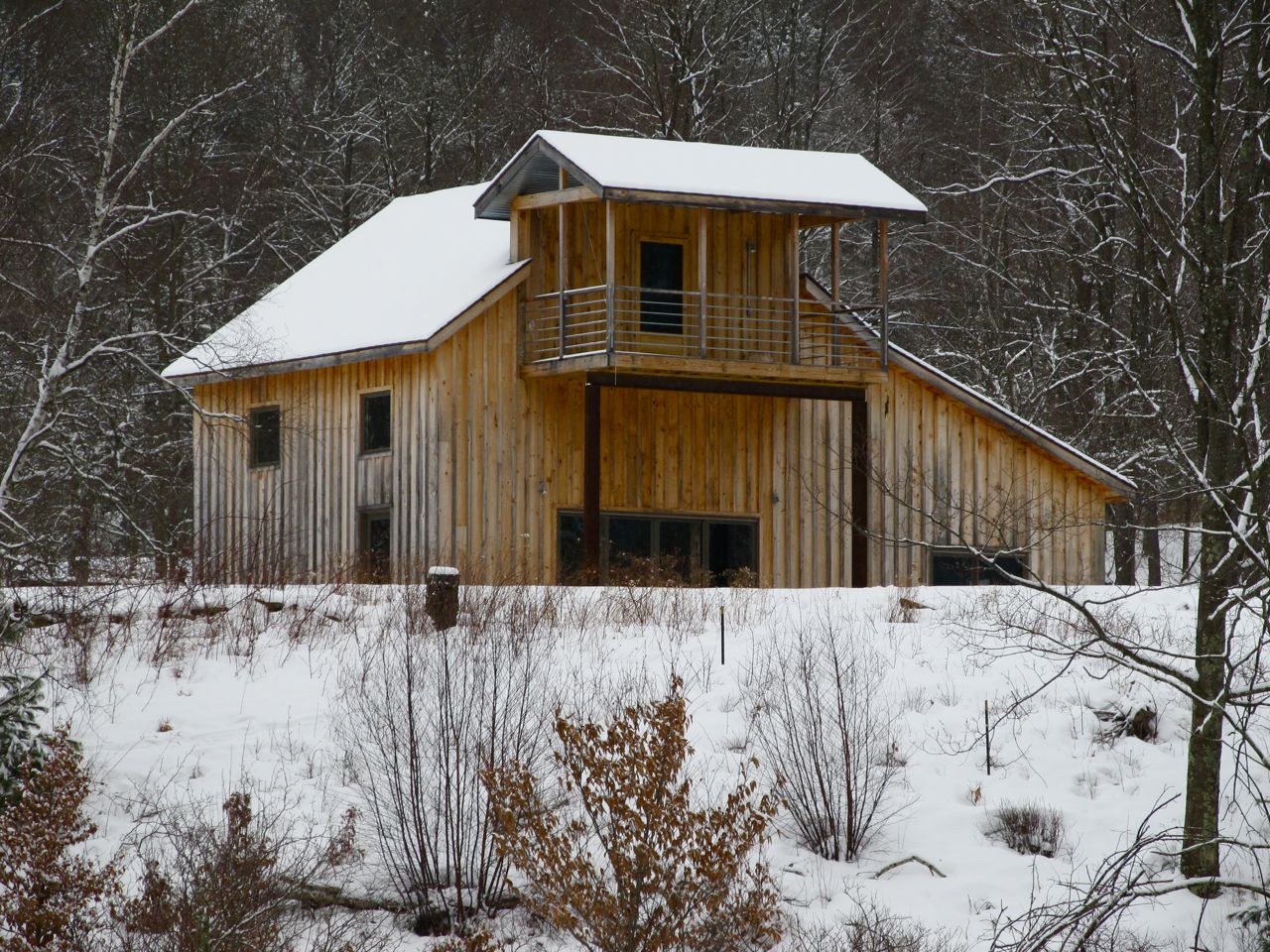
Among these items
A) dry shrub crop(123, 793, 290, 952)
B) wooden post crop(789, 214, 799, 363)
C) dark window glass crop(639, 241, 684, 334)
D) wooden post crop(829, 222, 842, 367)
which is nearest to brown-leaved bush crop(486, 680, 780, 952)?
dry shrub crop(123, 793, 290, 952)

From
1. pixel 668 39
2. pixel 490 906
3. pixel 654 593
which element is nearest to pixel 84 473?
pixel 654 593

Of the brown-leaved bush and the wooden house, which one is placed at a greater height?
the wooden house

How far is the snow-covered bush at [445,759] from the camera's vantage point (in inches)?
534

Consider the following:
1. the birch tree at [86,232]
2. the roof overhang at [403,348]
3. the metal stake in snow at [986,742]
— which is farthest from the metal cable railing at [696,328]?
the metal stake in snow at [986,742]

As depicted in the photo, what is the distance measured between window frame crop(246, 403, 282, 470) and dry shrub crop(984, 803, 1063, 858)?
1671cm

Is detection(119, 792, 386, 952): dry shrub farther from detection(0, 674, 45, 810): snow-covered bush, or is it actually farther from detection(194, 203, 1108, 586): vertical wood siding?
detection(194, 203, 1108, 586): vertical wood siding

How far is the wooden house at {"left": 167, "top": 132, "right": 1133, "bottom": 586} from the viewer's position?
26.3 meters

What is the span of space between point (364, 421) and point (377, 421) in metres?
0.26

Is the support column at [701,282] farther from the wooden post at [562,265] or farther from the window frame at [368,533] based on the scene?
the window frame at [368,533]

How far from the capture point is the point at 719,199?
25.7 meters

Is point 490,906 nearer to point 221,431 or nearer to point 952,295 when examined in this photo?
point 221,431

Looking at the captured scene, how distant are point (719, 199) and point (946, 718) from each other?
11.1m

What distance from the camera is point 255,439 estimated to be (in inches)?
1156

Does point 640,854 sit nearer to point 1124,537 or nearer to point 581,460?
point 581,460
